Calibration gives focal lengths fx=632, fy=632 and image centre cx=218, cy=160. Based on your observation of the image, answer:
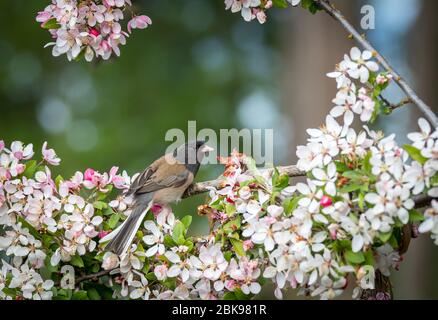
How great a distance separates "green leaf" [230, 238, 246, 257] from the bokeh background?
414 cm

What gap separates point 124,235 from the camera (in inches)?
85.2

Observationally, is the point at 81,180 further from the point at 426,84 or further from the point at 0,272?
the point at 426,84

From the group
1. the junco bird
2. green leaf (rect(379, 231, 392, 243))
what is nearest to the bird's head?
the junco bird

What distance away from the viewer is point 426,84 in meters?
6.30

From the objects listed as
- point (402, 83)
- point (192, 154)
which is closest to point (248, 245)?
point (402, 83)

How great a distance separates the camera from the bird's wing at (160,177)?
111 inches

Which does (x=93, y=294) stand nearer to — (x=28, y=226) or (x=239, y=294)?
(x=28, y=226)

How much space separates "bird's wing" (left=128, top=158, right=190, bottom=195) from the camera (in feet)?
9.25

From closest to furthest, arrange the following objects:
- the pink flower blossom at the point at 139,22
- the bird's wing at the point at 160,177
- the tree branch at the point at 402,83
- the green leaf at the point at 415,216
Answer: the green leaf at the point at 415,216 < the tree branch at the point at 402,83 < the pink flower blossom at the point at 139,22 < the bird's wing at the point at 160,177

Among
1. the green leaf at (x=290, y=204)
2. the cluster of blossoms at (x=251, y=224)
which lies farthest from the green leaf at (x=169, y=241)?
the green leaf at (x=290, y=204)

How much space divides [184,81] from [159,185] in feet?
16.1

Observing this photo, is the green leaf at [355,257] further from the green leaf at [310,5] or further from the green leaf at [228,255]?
the green leaf at [310,5]

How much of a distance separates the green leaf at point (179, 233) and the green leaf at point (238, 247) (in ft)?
0.59
